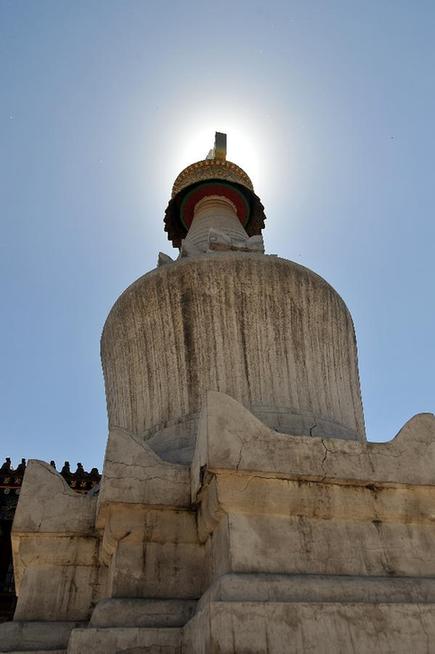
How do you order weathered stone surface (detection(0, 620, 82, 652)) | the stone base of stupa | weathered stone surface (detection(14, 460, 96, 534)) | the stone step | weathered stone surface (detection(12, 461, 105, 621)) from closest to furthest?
the stone base of stupa < the stone step < weathered stone surface (detection(0, 620, 82, 652)) < weathered stone surface (detection(12, 461, 105, 621)) < weathered stone surface (detection(14, 460, 96, 534))

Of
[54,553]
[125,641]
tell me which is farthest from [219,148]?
[125,641]

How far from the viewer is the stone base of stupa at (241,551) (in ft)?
12.3

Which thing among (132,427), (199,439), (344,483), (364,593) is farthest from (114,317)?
(364,593)

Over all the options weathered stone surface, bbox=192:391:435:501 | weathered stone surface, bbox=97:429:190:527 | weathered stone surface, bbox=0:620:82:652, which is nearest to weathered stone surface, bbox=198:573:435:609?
weathered stone surface, bbox=192:391:435:501

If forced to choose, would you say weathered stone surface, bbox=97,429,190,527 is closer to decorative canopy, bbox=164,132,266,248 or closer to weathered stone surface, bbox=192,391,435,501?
weathered stone surface, bbox=192,391,435,501

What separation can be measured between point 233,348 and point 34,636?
9.61 feet

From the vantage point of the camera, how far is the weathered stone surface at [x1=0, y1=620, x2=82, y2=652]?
4.48 metres

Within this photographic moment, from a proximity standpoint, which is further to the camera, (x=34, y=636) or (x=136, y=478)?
(x=136, y=478)

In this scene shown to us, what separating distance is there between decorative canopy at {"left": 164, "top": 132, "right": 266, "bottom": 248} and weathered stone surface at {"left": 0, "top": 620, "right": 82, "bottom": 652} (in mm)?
7729

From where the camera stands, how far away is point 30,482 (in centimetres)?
530

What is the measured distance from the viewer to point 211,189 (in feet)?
35.4

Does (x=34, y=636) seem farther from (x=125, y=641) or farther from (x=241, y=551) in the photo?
(x=241, y=551)

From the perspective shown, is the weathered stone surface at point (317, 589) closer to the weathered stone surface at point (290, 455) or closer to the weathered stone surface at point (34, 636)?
the weathered stone surface at point (290, 455)

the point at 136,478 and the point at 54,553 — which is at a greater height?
the point at 136,478
